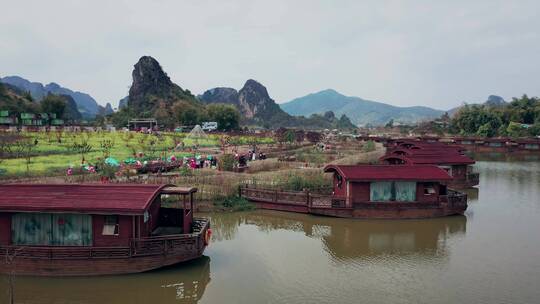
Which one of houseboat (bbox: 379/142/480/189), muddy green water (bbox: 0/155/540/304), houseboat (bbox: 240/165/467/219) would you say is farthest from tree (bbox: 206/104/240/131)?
houseboat (bbox: 240/165/467/219)

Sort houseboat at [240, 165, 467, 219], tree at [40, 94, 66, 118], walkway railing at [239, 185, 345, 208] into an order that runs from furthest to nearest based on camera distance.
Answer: tree at [40, 94, 66, 118], walkway railing at [239, 185, 345, 208], houseboat at [240, 165, 467, 219]

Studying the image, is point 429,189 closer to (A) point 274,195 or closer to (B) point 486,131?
(A) point 274,195

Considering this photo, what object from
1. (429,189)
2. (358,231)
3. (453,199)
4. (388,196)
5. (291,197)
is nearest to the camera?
(358,231)

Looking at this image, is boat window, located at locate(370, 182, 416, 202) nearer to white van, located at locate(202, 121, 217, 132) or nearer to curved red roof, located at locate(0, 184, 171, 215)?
curved red roof, located at locate(0, 184, 171, 215)

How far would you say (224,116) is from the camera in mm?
98500

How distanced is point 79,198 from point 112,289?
369 centimetres

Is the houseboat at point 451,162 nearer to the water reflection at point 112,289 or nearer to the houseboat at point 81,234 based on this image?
the water reflection at point 112,289

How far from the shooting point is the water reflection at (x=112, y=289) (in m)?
14.6

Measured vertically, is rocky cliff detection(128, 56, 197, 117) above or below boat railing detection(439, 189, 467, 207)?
above

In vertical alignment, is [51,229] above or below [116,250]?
above

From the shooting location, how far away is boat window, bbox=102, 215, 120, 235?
15.8 metres

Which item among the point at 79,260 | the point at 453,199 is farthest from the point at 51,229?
the point at 453,199

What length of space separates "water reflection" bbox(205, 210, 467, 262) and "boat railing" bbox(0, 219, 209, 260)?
483 centimetres

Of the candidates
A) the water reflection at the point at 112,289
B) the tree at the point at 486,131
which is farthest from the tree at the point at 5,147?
the tree at the point at 486,131
